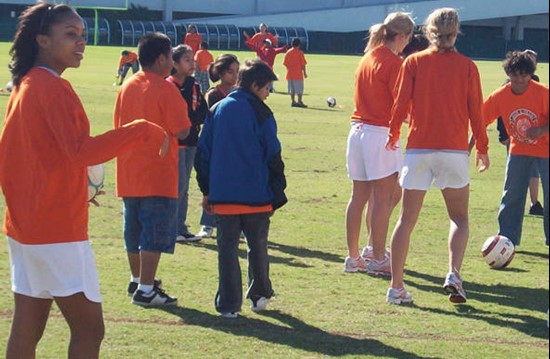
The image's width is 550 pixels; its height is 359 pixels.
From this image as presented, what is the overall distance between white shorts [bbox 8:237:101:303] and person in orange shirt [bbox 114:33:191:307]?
279 centimetres

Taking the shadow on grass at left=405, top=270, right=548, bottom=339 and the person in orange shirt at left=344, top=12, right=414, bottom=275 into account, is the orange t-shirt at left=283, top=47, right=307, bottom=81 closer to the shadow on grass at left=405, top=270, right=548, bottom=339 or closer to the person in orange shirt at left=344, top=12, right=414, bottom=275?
the person in orange shirt at left=344, top=12, right=414, bottom=275

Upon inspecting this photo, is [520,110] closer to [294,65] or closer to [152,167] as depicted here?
[152,167]

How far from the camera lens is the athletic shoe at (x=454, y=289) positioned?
819 centimetres

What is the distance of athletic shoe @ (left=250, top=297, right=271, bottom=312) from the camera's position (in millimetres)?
7966

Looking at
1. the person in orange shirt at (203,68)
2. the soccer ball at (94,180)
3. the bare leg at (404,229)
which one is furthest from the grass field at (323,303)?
the person in orange shirt at (203,68)

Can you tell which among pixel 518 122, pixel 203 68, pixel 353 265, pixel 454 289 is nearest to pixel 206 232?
pixel 353 265

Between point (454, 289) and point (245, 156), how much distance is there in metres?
1.94

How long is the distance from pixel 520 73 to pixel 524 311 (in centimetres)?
237

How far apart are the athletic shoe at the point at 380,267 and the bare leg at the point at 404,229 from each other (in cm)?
106

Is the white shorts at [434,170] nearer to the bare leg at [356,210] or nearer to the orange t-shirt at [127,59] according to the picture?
the bare leg at [356,210]

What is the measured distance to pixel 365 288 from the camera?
8852 millimetres

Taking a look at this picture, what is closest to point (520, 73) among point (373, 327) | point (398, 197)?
point (398, 197)

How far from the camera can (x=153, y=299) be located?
26.3 ft

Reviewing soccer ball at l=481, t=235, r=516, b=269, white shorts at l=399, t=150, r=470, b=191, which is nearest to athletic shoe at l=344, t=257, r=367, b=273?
soccer ball at l=481, t=235, r=516, b=269
